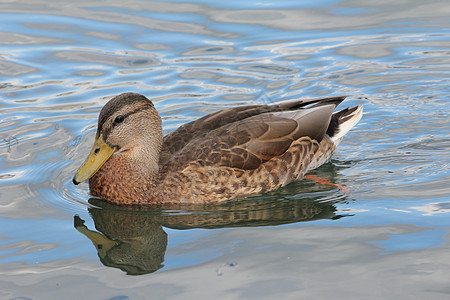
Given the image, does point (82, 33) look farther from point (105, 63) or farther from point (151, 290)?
point (151, 290)

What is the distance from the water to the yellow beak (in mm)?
397

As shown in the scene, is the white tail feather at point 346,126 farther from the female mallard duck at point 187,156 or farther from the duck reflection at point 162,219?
the duck reflection at point 162,219

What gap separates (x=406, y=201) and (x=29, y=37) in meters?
9.00

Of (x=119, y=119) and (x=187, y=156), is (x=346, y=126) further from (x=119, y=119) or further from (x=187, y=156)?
(x=119, y=119)

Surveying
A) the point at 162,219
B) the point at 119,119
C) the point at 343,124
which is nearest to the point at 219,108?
the point at 343,124

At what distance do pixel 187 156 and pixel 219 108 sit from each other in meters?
2.94

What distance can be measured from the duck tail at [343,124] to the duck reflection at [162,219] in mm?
1293

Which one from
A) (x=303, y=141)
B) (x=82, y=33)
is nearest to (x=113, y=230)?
(x=303, y=141)

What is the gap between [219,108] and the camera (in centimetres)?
1084

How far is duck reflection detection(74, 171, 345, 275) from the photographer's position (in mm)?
6652

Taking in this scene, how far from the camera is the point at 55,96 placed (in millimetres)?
11422

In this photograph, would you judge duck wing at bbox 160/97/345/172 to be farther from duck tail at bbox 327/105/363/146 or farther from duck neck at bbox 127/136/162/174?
duck tail at bbox 327/105/363/146

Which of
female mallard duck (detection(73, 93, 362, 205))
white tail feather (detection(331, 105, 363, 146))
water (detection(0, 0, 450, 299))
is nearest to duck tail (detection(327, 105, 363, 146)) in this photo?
white tail feather (detection(331, 105, 363, 146))

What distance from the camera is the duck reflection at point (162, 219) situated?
6.65m
